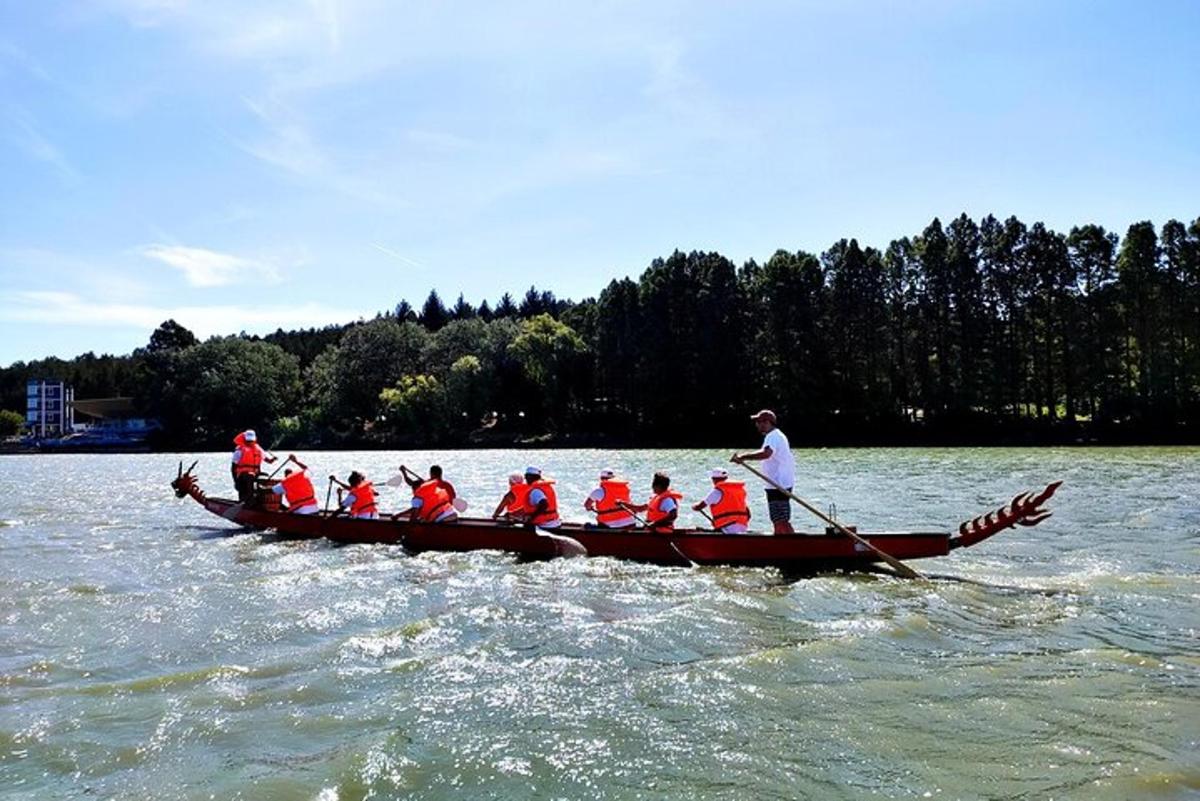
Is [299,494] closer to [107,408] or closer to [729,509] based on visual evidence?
[729,509]

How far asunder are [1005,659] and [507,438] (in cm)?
7488

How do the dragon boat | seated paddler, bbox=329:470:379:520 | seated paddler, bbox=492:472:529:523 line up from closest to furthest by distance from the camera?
the dragon boat, seated paddler, bbox=492:472:529:523, seated paddler, bbox=329:470:379:520

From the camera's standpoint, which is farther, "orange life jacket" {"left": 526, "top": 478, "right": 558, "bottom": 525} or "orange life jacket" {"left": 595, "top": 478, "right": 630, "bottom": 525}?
"orange life jacket" {"left": 526, "top": 478, "right": 558, "bottom": 525}

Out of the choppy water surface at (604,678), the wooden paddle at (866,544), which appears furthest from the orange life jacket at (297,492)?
the wooden paddle at (866,544)

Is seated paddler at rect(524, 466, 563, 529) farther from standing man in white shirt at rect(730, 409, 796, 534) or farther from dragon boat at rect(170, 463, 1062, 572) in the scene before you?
standing man in white shirt at rect(730, 409, 796, 534)

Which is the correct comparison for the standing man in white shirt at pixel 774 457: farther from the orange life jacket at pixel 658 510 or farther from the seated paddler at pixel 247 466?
the seated paddler at pixel 247 466

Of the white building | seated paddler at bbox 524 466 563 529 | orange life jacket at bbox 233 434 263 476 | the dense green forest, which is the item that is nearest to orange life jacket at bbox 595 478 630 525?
seated paddler at bbox 524 466 563 529

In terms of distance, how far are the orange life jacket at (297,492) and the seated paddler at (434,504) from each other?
4159mm

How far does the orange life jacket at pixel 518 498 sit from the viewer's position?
18203 mm

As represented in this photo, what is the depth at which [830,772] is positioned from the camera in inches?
266

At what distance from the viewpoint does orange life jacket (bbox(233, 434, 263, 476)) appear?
77.7 feet

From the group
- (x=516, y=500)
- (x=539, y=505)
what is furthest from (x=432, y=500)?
(x=539, y=505)

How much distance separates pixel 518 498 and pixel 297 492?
686cm

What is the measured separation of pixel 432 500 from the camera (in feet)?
62.1
